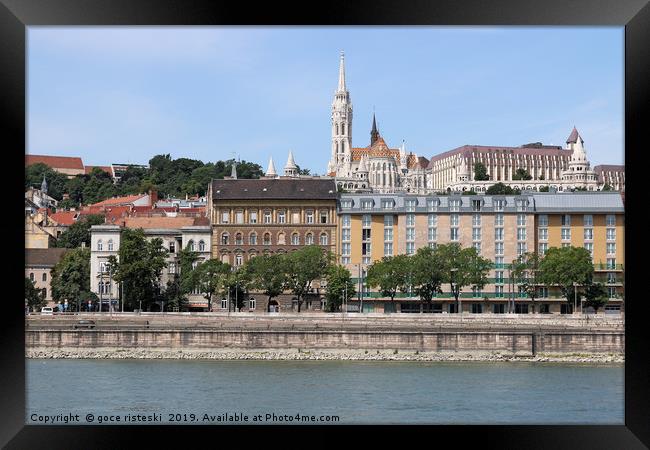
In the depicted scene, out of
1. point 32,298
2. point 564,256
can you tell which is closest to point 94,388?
point 32,298

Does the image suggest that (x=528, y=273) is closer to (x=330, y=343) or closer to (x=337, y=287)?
(x=337, y=287)

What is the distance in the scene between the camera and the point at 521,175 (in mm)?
89438

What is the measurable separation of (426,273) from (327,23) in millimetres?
29781

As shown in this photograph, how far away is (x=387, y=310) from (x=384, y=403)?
2250 centimetres

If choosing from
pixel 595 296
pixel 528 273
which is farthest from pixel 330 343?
pixel 528 273

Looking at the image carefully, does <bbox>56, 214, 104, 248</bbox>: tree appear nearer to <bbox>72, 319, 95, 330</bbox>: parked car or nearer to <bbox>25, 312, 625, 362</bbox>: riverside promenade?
<bbox>72, 319, 95, 330</bbox>: parked car

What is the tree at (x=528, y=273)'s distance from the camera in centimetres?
3800

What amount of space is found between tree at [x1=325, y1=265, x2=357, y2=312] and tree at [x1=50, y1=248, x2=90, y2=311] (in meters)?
7.97

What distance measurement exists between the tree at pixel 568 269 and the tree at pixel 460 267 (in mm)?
1939

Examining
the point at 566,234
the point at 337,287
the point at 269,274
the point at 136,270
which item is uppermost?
the point at 566,234

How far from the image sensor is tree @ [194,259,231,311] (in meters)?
38.2

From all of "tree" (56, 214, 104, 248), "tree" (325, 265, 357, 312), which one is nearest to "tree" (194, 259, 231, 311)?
"tree" (325, 265, 357, 312)

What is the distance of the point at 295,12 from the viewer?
7.68m

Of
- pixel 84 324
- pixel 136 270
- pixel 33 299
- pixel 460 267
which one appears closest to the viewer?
pixel 84 324
